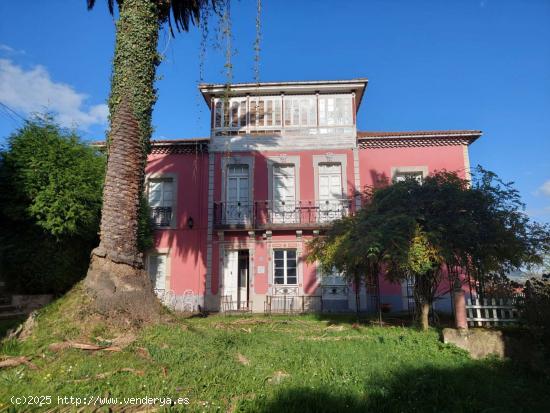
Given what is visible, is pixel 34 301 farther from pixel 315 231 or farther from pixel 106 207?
pixel 315 231

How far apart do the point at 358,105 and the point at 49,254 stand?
13549mm

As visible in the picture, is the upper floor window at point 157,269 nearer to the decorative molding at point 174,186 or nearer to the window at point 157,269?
the window at point 157,269

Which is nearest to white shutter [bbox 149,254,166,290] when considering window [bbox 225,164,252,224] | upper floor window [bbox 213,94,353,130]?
window [bbox 225,164,252,224]

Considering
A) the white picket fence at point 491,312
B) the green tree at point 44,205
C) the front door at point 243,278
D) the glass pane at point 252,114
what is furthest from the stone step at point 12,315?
the white picket fence at point 491,312

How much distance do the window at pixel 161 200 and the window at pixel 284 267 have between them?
493cm

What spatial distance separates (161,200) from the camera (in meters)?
15.7

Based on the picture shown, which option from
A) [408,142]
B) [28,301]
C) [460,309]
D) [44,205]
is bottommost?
[28,301]

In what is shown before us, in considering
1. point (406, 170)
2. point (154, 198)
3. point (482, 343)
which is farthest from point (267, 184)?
point (482, 343)

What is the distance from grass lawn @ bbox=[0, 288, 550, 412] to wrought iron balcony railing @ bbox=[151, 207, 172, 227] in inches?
357

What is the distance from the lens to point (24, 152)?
10711 millimetres

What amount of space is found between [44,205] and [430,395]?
10912 millimetres

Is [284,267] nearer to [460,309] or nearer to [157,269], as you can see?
[157,269]

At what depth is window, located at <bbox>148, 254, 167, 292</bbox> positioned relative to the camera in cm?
1509

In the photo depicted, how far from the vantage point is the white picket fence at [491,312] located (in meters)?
6.96
